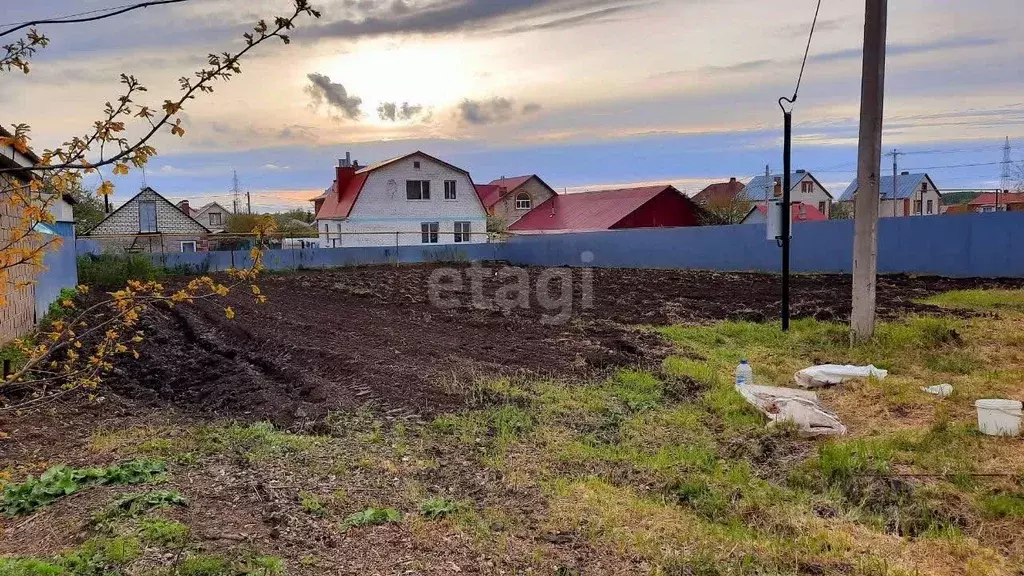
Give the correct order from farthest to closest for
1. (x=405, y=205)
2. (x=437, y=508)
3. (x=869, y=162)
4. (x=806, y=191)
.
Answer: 1. (x=806, y=191)
2. (x=405, y=205)
3. (x=869, y=162)
4. (x=437, y=508)

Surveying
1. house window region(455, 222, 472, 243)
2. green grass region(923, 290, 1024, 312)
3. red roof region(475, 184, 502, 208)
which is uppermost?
red roof region(475, 184, 502, 208)

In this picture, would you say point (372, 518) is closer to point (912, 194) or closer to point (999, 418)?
point (999, 418)

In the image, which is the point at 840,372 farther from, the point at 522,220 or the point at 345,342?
the point at 522,220

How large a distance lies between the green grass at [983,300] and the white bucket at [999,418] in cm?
741

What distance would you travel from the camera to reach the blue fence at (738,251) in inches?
678

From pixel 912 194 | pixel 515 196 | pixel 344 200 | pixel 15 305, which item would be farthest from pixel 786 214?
pixel 912 194

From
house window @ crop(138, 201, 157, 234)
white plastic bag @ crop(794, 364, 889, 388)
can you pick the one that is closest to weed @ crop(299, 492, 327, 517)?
white plastic bag @ crop(794, 364, 889, 388)

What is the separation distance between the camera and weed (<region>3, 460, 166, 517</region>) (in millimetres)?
3631

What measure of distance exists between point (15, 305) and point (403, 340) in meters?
4.82

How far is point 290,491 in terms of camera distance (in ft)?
12.4

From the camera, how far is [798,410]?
5.04m

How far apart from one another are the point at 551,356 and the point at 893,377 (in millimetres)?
3540

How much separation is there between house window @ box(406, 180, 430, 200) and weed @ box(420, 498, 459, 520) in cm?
2925

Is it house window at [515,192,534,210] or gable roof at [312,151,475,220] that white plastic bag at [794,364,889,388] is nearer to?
gable roof at [312,151,475,220]
